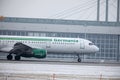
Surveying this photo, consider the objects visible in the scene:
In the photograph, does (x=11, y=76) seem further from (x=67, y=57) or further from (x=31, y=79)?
(x=67, y=57)

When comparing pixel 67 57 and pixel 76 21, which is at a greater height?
pixel 76 21

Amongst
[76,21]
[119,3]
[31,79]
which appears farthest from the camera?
[119,3]

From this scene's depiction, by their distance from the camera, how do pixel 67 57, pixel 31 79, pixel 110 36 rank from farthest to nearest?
pixel 110 36 → pixel 67 57 → pixel 31 79

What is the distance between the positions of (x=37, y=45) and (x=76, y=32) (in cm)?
2405

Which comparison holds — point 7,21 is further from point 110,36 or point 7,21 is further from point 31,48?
point 31,48

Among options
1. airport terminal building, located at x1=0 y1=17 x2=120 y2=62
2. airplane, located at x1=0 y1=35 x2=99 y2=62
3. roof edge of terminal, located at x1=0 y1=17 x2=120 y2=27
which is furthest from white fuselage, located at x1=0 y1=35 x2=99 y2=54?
roof edge of terminal, located at x1=0 y1=17 x2=120 y2=27

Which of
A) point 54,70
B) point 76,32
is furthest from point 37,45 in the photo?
point 76,32

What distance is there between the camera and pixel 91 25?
88188mm

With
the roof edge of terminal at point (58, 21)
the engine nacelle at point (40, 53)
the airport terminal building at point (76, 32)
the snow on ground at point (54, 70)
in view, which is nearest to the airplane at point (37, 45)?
the engine nacelle at point (40, 53)

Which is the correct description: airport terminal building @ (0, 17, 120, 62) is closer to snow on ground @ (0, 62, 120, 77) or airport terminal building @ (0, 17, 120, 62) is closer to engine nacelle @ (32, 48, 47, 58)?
engine nacelle @ (32, 48, 47, 58)

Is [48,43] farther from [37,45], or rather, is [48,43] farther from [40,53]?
[40,53]

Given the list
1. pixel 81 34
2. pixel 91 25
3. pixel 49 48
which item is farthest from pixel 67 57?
pixel 49 48

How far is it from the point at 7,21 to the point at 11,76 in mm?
53195

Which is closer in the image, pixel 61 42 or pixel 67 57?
pixel 61 42
